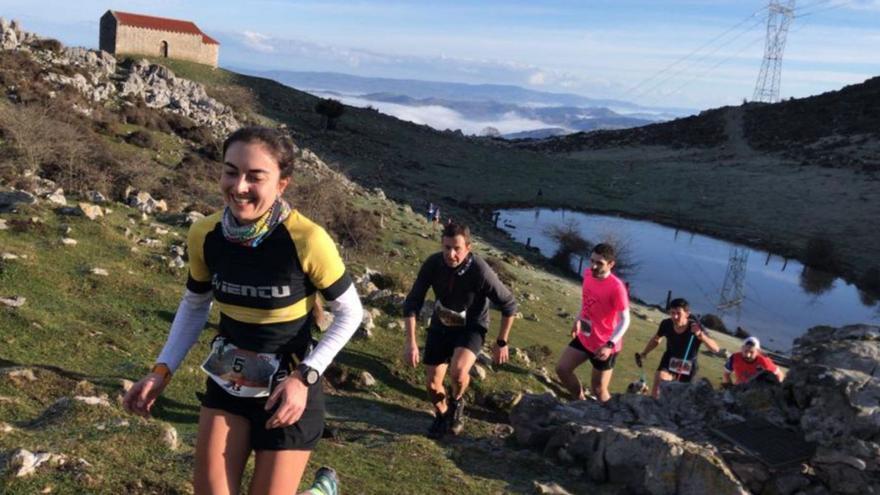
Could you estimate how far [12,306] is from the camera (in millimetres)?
8609

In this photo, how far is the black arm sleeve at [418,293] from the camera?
7086 millimetres

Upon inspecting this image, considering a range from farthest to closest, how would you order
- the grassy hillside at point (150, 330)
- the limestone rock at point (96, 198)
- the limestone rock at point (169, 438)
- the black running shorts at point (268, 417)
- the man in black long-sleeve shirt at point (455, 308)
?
1. the limestone rock at point (96, 198)
2. the man in black long-sleeve shirt at point (455, 308)
3. the grassy hillside at point (150, 330)
4. the limestone rock at point (169, 438)
5. the black running shorts at point (268, 417)

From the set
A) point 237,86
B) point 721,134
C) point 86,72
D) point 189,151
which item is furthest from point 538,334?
point 721,134

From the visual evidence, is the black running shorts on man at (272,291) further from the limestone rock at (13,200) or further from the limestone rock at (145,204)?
the limestone rock at (145,204)

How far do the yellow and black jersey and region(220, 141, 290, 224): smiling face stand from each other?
0.13m

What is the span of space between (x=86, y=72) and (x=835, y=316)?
34.9 metres

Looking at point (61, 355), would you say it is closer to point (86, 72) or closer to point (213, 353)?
point (213, 353)

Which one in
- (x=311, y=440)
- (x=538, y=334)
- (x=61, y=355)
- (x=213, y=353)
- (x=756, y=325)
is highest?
(x=213, y=353)

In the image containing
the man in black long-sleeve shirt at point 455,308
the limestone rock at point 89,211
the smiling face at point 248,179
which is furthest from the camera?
the limestone rock at point 89,211

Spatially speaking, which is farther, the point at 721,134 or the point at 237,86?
the point at 721,134

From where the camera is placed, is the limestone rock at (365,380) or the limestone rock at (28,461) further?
the limestone rock at (365,380)

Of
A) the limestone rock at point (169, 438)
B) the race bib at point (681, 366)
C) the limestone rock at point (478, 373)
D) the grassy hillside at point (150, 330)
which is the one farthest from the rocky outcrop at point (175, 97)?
A: the limestone rock at point (169, 438)

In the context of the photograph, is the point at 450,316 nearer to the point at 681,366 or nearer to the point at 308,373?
the point at 681,366

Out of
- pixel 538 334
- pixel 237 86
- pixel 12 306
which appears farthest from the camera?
pixel 237 86
